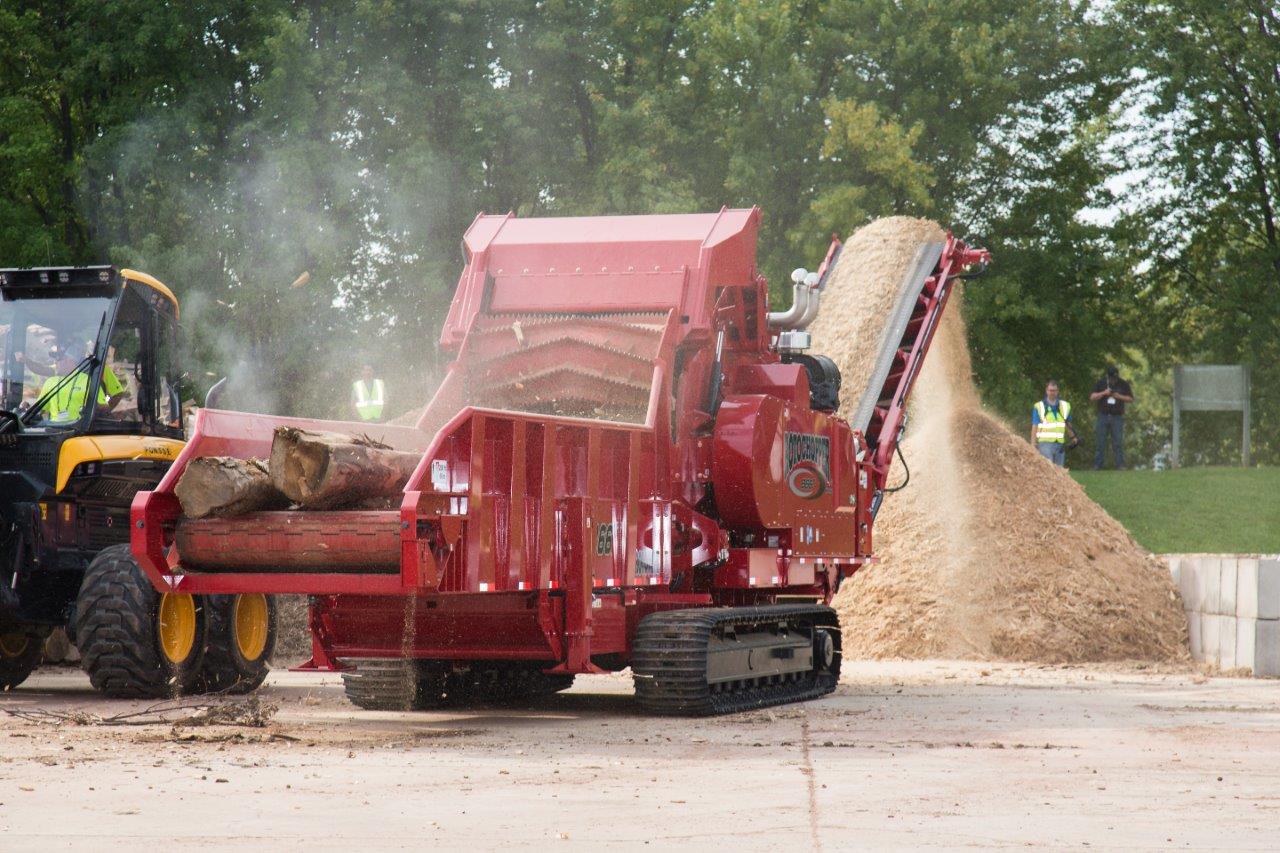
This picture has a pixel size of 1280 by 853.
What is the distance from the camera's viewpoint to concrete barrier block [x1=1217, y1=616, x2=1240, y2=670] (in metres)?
16.7

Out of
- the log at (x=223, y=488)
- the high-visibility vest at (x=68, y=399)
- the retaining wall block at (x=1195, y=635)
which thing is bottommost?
the retaining wall block at (x=1195, y=635)

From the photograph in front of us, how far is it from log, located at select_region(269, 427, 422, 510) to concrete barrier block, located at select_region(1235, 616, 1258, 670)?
32.4 feet

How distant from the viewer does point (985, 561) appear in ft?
60.7

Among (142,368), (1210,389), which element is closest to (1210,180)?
(1210,389)

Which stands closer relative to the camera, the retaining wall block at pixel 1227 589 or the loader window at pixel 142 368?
the loader window at pixel 142 368

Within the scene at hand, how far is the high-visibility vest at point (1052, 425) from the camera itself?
2550cm

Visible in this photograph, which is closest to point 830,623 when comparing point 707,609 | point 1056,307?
point 707,609

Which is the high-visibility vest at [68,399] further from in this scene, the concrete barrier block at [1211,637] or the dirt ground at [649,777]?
the concrete barrier block at [1211,637]

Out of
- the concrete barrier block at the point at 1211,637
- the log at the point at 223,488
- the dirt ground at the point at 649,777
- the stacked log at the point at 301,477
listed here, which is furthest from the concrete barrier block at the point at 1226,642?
the log at the point at 223,488

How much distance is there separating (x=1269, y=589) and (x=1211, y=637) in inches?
62.6

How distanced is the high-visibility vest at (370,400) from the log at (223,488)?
10.2 m

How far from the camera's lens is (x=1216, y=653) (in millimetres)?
17109

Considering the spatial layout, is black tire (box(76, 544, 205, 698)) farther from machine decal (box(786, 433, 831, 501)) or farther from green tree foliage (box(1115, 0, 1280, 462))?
green tree foliage (box(1115, 0, 1280, 462))

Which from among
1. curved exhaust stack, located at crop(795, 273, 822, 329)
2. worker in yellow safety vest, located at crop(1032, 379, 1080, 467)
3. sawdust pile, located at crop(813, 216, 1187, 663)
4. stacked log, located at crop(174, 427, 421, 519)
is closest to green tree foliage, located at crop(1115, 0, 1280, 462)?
worker in yellow safety vest, located at crop(1032, 379, 1080, 467)
